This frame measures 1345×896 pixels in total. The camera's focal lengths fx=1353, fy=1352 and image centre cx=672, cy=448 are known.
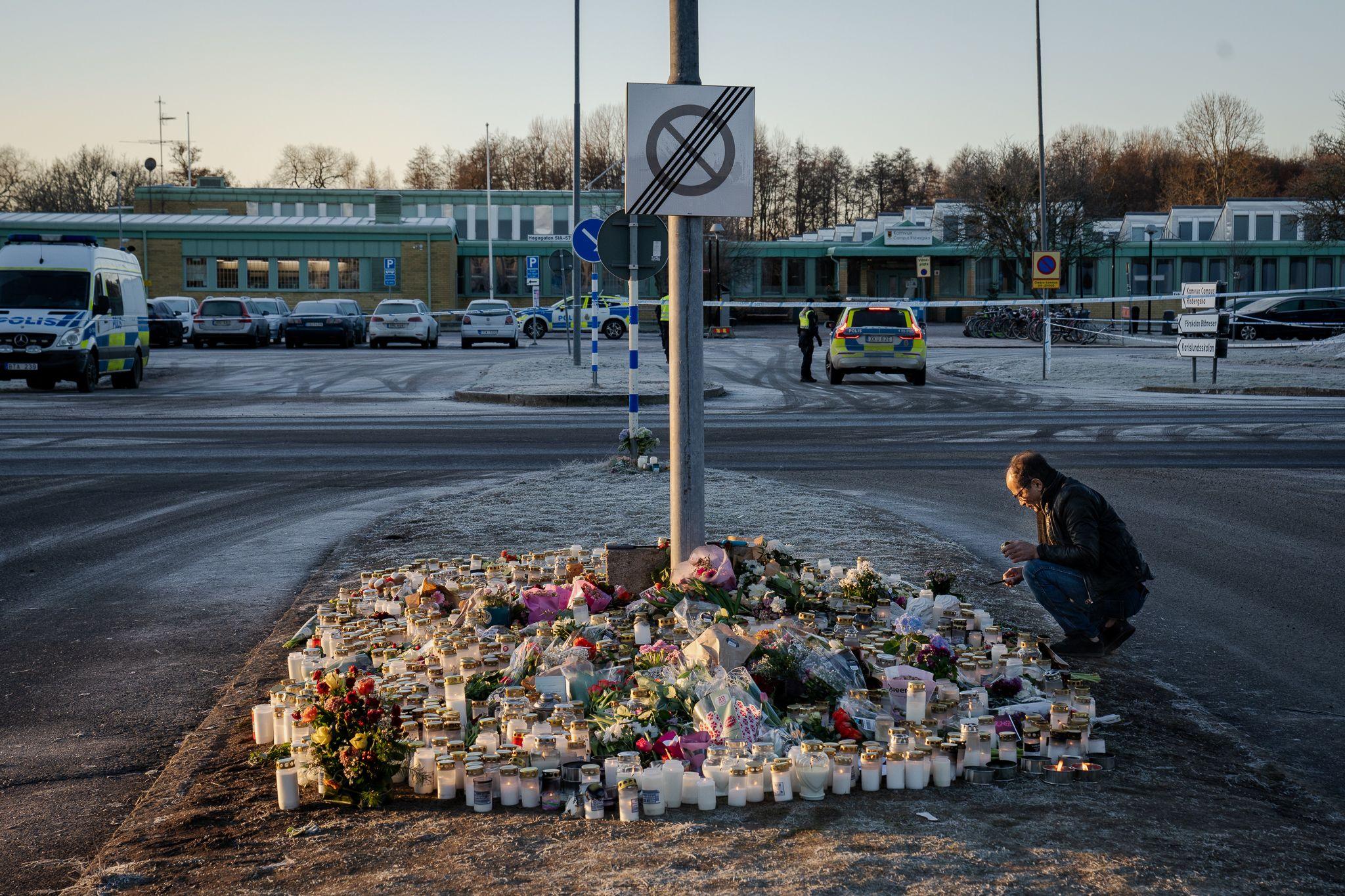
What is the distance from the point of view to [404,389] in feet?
84.0

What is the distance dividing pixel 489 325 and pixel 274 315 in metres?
8.65

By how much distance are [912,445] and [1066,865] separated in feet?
40.3

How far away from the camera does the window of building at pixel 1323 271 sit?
70.9 m

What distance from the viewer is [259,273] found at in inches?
2628

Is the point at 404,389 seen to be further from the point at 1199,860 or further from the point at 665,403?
the point at 1199,860

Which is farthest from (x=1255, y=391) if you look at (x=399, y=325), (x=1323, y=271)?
(x=1323, y=271)

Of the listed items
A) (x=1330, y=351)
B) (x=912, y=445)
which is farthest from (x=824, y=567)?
(x=1330, y=351)

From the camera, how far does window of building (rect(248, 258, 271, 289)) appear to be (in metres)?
66.6

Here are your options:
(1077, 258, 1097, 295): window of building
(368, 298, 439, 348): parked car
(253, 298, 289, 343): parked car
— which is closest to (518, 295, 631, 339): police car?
(368, 298, 439, 348): parked car

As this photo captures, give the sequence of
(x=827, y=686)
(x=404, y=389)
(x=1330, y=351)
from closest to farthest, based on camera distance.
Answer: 1. (x=827, y=686)
2. (x=404, y=389)
3. (x=1330, y=351)

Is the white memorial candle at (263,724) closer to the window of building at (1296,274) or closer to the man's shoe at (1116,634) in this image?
the man's shoe at (1116,634)

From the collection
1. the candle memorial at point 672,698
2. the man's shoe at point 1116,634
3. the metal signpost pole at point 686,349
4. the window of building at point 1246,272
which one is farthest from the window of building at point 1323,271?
the metal signpost pole at point 686,349

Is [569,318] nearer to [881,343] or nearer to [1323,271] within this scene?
[881,343]

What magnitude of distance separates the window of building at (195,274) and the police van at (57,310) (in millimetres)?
43437
